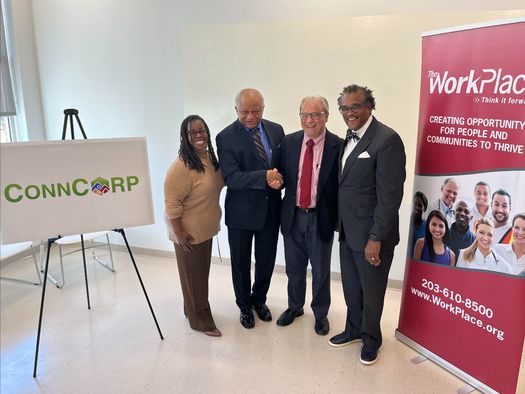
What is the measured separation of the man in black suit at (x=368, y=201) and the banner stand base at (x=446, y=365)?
0.26 m

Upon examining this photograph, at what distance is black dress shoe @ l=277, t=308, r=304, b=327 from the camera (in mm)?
3045

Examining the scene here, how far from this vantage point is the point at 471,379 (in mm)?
2383

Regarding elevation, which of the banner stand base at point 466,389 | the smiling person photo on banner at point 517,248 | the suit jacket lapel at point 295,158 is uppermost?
the suit jacket lapel at point 295,158

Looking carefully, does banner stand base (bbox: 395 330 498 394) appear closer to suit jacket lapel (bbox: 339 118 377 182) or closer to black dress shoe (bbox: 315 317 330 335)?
black dress shoe (bbox: 315 317 330 335)

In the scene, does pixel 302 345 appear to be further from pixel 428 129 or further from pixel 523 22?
pixel 523 22

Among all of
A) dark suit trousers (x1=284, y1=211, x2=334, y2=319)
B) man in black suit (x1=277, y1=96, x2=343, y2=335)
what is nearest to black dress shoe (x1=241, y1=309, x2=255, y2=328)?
dark suit trousers (x1=284, y1=211, x2=334, y2=319)

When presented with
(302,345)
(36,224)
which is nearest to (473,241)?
(302,345)

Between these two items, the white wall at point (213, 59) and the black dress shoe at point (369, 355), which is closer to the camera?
the black dress shoe at point (369, 355)

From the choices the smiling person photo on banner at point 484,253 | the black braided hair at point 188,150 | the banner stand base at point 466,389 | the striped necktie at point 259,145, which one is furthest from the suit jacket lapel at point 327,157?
the banner stand base at point 466,389

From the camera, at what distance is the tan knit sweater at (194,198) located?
Answer: 2559mm

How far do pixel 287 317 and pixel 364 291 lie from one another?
722 mm

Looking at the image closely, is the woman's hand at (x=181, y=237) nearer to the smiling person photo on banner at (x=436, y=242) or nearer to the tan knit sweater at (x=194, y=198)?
the tan knit sweater at (x=194, y=198)

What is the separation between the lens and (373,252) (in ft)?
7.77

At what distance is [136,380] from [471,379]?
1877 mm
